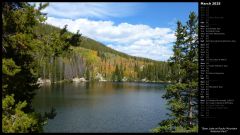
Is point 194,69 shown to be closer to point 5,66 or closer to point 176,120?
point 176,120

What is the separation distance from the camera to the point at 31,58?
1420cm

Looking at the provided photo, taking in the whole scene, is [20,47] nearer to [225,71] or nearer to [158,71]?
[225,71]

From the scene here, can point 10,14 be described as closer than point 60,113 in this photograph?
Yes

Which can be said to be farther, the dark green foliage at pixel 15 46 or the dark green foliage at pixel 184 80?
the dark green foliage at pixel 184 80

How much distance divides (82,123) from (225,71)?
39.1m

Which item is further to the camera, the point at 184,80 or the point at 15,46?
the point at 184,80

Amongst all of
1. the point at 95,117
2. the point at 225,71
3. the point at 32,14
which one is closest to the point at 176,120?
the point at 32,14

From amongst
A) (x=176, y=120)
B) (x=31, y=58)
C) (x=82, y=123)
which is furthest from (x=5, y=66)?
(x=82, y=123)

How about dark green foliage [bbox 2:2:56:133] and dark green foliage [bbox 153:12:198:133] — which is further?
dark green foliage [bbox 153:12:198:133]

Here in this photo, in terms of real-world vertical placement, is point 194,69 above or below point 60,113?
above

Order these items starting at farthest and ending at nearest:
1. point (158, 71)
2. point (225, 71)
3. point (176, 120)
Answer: point (158, 71), point (176, 120), point (225, 71)

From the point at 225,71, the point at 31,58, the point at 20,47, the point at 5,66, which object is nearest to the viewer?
the point at 225,71

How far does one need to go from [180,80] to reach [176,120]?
8.38ft

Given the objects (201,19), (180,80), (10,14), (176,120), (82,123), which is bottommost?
(82,123)
